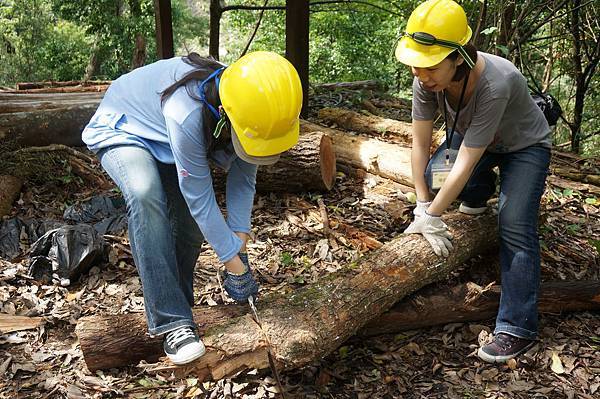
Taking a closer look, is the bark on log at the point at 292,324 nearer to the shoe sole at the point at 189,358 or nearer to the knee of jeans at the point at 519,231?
the shoe sole at the point at 189,358

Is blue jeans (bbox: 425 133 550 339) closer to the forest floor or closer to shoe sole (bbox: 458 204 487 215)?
the forest floor

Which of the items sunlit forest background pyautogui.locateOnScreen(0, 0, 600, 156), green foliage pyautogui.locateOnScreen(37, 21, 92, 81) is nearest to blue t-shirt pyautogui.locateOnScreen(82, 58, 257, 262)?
sunlit forest background pyautogui.locateOnScreen(0, 0, 600, 156)

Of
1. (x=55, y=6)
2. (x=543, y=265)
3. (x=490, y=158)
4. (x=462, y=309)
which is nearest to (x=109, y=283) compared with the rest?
(x=462, y=309)

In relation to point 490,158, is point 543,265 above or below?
below

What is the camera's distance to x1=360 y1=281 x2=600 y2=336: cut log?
2.95 metres

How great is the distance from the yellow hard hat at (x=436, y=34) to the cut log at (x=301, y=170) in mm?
2055

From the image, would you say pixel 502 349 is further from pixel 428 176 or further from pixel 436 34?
pixel 436 34

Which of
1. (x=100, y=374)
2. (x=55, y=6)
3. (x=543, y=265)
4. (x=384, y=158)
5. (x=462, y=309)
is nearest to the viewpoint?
(x=100, y=374)

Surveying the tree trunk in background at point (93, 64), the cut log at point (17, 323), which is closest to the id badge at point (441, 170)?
the cut log at point (17, 323)

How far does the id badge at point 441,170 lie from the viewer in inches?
121

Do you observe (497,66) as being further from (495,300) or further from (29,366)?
(29,366)

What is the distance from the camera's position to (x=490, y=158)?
3.04 m

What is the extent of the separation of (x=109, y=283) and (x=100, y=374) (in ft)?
3.30

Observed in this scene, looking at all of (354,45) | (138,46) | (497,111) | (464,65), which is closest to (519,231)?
(497,111)
